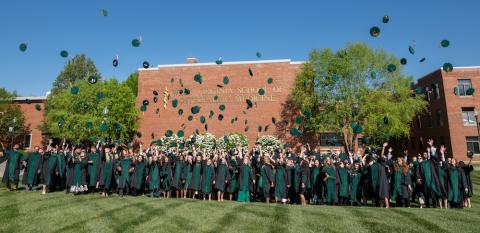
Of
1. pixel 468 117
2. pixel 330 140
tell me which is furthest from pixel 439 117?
pixel 330 140

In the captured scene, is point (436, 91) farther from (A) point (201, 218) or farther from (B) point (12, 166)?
(B) point (12, 166)

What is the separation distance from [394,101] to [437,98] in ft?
29.3

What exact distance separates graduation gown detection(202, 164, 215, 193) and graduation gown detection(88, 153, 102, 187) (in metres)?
4.08

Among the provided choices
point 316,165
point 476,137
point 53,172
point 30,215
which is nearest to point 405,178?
point 316,165

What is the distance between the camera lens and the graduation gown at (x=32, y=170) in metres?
12.5

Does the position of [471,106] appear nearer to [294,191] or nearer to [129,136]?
[294,191]

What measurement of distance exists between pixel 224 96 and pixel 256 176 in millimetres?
22253

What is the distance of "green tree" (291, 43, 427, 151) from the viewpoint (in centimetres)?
2823

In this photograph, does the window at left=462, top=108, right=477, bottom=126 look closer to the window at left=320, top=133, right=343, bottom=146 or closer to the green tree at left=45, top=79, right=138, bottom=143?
the window at left=320, top=133, right=343, bottom=146

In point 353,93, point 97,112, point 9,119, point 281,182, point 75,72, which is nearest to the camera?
point 281,182

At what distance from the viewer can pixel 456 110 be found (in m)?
A: 32.5

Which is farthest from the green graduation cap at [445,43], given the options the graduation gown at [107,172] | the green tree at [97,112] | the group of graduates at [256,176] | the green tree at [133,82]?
the green tree at [133,82]

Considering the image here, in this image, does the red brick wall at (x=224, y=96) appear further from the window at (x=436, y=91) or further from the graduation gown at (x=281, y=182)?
the graduation gown at (x=281, y=182)

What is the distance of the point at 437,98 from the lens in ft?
114
